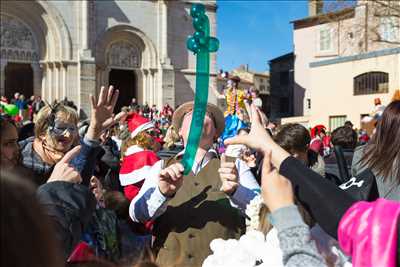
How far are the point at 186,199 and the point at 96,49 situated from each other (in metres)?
24.2

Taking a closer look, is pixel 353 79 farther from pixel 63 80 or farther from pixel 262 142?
pixel 262 142

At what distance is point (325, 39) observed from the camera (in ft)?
124

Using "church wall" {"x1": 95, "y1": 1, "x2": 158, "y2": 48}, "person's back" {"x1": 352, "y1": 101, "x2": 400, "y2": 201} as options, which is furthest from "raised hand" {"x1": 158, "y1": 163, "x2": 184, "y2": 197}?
"church wall" {"x1": 95, "y1": 1, "x2": 158, "y2": 48}

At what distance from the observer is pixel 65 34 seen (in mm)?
24922

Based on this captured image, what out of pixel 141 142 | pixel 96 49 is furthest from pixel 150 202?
pixel 96 49

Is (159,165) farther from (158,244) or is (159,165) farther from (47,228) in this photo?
(47,228)

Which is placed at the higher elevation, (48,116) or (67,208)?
(48,116)

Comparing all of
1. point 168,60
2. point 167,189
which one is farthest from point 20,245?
point 168,60

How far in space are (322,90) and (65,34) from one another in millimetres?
14027

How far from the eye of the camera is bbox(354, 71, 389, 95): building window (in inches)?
951

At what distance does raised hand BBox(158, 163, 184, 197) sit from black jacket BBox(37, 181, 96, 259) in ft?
1.99

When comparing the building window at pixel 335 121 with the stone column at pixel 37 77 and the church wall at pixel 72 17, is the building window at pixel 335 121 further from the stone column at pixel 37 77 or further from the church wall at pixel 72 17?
the stone column at pixel 37 77

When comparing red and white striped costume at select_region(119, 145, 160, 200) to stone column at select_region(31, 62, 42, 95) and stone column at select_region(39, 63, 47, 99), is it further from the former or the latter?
stone column at select_region(31, 62, 42, 95)

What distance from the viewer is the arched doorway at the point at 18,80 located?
28.1m
